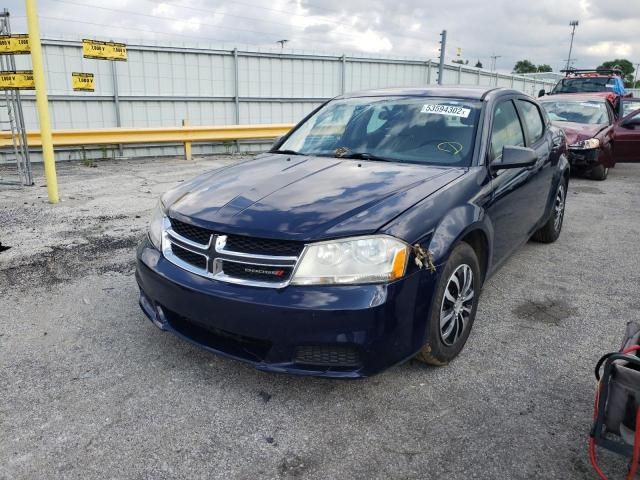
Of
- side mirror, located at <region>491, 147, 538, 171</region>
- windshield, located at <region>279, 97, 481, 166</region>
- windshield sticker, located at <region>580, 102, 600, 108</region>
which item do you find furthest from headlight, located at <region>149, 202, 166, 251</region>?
windshield sticker, located at <region>580, 102, 600, 108</region>

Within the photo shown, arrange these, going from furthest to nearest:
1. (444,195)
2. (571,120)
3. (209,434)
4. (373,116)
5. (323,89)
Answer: (323,89)
(571,120)
(373,116)
(444,195)
(209,434)

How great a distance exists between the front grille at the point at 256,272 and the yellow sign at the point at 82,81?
920 cm

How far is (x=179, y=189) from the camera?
3.33 metres

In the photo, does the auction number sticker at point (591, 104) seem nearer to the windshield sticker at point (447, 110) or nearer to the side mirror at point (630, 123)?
the side mirror at point (630, 123)

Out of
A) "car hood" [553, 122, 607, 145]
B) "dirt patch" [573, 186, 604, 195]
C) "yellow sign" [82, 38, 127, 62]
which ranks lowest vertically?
"dirt patch" [573, 186, 604, 195]

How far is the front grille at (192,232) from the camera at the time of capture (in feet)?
8.82

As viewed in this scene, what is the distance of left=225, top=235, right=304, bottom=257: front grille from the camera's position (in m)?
2.47

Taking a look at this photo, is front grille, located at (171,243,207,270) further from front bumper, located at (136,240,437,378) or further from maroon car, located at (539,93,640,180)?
maroon car, located at (539,93,640,180)

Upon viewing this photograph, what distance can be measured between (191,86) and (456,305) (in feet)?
37.1

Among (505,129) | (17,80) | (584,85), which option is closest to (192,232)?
(505,129)

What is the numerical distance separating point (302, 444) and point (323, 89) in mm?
13661

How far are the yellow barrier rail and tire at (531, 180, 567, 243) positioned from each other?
8.36m

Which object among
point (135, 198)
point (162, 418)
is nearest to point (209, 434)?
point (162, 418)

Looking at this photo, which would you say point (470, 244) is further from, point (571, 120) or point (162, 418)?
point (571, 120)
